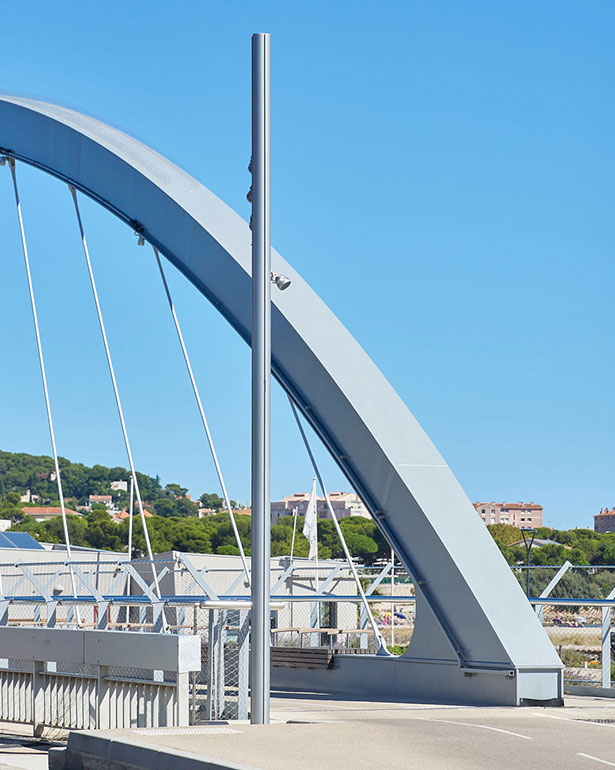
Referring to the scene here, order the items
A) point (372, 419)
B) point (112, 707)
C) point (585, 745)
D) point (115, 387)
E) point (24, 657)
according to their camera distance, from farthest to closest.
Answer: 1. point (115, 387)
2. point (372, 419)
3. point (24, 657)
4. point (112, 707)
5. point (585, 745)

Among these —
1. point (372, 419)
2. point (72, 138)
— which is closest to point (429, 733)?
point (372, 419)

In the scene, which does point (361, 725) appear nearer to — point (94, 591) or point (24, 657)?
point (24, 657)

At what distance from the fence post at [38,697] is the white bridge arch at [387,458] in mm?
4164

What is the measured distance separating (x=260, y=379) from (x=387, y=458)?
3674 millimetres

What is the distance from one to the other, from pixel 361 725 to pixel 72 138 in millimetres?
10770

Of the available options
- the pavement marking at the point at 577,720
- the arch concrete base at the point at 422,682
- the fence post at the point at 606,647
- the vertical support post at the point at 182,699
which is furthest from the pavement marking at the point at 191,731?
the fence post at the point at 606,647

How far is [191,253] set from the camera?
586 inches

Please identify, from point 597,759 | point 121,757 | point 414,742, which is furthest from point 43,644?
point 597,759

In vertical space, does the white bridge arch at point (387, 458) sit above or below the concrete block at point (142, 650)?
above

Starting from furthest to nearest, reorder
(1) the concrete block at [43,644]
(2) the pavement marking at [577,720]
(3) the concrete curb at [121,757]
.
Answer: (1) the concrete block at [43,644], (2) the pavement marking at [577,720], (3) the concrete curb at [121,757]

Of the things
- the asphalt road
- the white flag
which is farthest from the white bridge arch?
the white flag

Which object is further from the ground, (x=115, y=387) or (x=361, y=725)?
(x=115, y=387)

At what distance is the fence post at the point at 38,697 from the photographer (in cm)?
1148

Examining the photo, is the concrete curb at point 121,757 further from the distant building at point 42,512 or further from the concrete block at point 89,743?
the distant building at point 42,512
